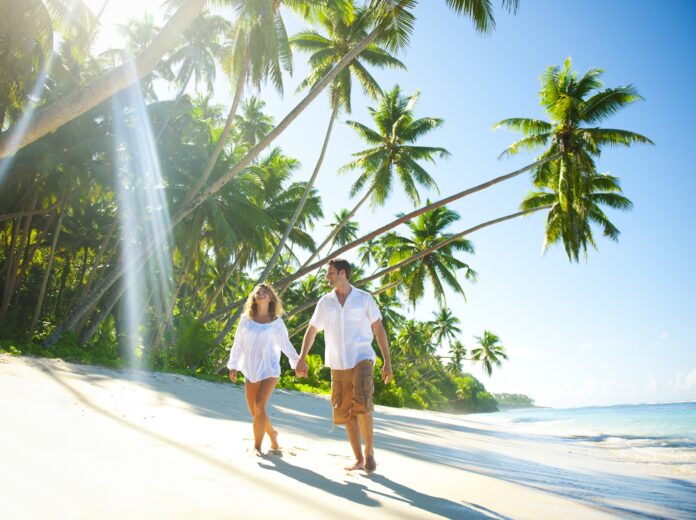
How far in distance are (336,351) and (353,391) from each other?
14.0 inches

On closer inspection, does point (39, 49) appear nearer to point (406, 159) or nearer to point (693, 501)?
point (406, 159)

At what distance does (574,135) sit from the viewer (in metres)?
16.4

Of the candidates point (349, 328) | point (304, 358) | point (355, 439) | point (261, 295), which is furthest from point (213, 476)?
point (261, 295)

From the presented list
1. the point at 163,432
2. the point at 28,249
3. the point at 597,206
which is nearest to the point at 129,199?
the point at 28,249

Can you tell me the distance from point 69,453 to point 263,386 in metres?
1.61

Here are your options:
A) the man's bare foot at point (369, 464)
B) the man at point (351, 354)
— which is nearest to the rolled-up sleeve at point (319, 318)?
the man at point (351, 354)

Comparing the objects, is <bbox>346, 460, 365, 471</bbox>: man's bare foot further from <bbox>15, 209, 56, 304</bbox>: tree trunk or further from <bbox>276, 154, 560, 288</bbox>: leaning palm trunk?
<bbox>15, 209, 56, 304</bbox>: tree trunk

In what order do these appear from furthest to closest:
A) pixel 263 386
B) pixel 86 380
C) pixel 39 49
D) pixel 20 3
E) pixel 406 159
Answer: pixel 406 159
pixel 39 49
pixel 20 3
pixel 86 380
pixel 263 386

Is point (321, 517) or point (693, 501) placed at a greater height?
point (321, 517)

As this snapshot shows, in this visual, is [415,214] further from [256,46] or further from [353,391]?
[353,391]

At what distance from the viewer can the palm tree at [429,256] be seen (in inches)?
939

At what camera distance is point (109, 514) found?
1.94 metres

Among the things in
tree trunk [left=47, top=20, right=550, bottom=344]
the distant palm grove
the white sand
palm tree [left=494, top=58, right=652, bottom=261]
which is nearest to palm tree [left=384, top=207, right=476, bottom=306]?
the distant palm grove

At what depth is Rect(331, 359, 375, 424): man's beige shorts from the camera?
3822mm
